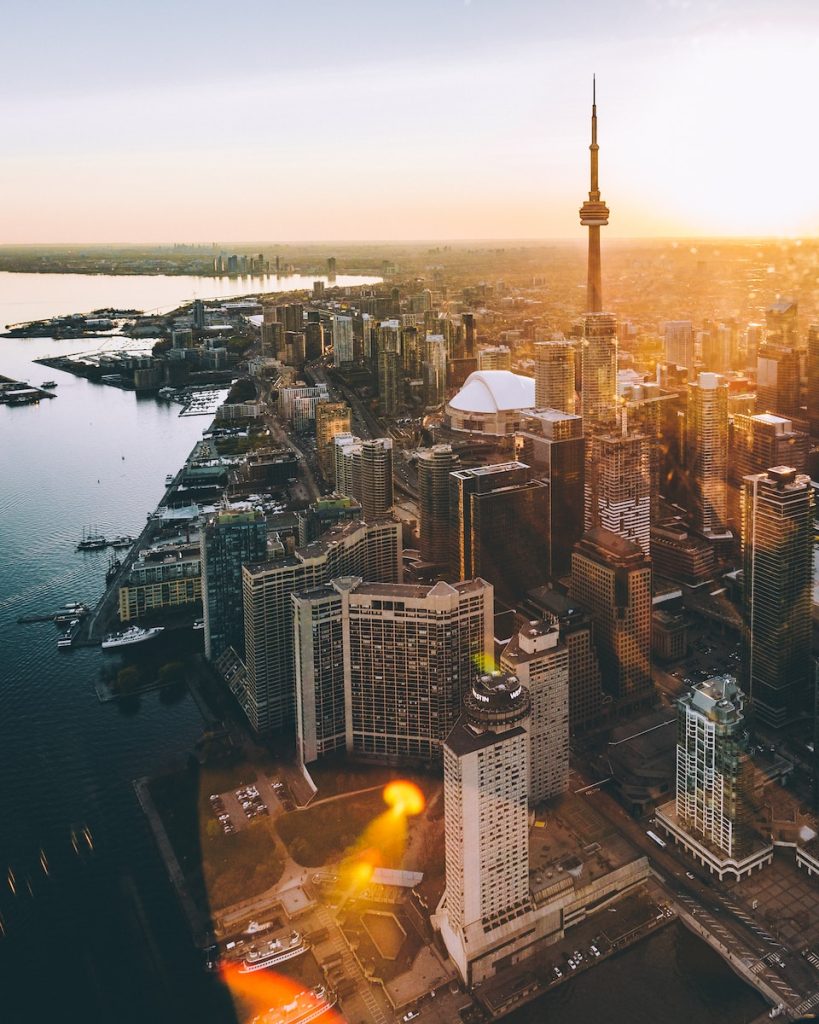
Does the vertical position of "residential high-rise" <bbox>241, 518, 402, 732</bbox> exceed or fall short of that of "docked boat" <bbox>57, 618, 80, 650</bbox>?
it exceeds it

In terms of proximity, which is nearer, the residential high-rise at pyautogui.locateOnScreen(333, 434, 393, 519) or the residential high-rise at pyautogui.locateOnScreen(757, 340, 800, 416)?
the residential high-rise at pyautogui.locateOnScreen(333, 434, 393, 519)

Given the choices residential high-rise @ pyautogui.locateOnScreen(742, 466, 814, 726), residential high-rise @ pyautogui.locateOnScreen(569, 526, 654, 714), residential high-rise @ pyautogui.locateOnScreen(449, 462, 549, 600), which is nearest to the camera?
residential high-rise @ pyautogui.locateOnScreen(742, 466, 814, 726)

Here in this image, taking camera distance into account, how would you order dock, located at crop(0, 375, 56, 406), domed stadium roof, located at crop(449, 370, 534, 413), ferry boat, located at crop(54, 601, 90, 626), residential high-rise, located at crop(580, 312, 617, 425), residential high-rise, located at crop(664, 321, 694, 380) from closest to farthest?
ferry boat, located at crop(54, 601, 90, 626) < residential high-rise, located at crop(580, 312, 617, 425) < residential high-rise, located at crop(664, 321, 694, 380) < domed stadium roof, located at crop(449, 370, 534, 413) < dock, located at crop(0, 375, 56, 406)

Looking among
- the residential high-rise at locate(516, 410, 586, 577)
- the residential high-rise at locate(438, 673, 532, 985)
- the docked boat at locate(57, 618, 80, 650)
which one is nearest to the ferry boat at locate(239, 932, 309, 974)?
the residential high-rise at locate(438, 673, 532, 985)

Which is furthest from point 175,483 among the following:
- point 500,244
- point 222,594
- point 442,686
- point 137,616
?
point 500,244

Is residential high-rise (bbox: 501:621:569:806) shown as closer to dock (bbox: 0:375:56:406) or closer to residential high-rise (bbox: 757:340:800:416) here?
residential high-rise (bbox: 757:340:800:416)

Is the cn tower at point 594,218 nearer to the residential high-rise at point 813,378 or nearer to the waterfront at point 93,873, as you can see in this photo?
the residential high-rise at point 813,378

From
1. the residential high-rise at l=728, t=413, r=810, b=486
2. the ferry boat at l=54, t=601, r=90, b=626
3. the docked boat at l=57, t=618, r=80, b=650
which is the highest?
the residential high-rise at l=728, t=413, r=810, b=486

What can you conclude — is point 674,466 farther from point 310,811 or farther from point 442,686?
point 310,811

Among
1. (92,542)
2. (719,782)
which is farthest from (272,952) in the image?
(92,542)
